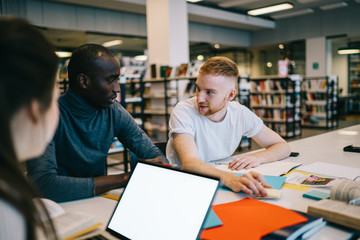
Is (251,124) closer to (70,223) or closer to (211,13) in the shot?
(70,223)

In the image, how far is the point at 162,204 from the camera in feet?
2.63

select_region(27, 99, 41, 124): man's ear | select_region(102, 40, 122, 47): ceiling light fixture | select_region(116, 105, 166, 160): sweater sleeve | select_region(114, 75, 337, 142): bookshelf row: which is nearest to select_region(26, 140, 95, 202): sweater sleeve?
select_region(116, 105, 166, 160): sweater sleeve

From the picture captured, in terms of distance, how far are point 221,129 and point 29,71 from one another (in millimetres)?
1528

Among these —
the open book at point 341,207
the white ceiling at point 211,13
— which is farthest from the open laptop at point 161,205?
the white ceiling at point 211,13

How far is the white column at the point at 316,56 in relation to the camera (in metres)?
9.77

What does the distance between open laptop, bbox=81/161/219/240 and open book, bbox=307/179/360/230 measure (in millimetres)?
471

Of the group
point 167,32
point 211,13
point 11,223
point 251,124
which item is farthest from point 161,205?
point 211,13

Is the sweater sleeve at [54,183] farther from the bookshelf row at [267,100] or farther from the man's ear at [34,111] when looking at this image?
the bookshelf row at [267,100]

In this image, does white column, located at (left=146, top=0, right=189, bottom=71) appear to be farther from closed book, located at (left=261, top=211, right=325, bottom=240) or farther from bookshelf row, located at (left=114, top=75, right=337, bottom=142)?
closed book, located at (left=261, top=211, right=325, bottom=240)

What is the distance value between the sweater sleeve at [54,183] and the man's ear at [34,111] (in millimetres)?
787

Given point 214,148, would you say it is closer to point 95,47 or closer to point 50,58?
point 95,47

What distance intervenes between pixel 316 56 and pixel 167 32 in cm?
601

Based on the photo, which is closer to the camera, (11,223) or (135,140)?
(11,223)

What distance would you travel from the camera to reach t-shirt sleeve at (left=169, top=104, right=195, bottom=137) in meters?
1.75
